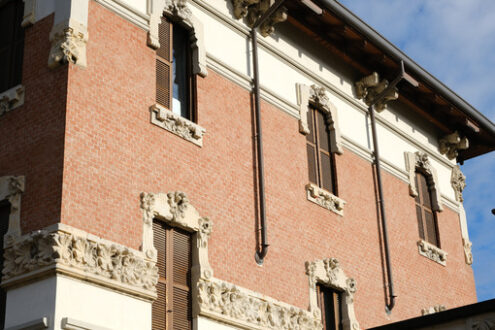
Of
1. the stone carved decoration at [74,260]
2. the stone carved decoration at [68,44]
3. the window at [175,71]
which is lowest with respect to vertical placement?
the stone carved decoration at [74,260]

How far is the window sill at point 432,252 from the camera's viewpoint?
2108 cm

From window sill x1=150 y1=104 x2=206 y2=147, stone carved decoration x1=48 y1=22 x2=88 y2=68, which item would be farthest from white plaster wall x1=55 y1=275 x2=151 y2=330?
stone carved decoration x1=48 y1=22 x2=88 y2=68

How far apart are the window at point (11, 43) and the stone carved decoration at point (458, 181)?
13.4 meters

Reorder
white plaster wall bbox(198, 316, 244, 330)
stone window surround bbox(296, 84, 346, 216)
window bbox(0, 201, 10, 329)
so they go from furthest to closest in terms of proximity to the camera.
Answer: stone window surround bbox(296, 84, 346, 216), white plaster wall bbox(198, 316, 244, 330), window bbox(0, 201, 10, 329)

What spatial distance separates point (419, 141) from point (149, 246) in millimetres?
11277

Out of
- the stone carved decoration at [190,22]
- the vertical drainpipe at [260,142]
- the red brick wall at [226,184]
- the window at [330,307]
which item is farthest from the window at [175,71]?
the window at [330,307]

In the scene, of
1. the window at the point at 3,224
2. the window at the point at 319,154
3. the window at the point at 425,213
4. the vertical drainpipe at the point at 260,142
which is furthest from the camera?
the window at the point at 425,213

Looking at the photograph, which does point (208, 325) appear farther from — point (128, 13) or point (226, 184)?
point (128, 13)

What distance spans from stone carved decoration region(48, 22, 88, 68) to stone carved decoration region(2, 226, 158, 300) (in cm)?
288

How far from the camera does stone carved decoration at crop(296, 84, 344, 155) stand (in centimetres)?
1880

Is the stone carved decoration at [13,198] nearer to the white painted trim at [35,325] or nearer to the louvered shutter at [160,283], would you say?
the white painted trim at [35,325]

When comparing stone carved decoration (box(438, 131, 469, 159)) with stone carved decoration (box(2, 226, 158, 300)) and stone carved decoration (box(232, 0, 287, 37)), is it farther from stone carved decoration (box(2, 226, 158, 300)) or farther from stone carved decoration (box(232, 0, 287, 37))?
stone carved decoration (box(2, 226, 158, 300))

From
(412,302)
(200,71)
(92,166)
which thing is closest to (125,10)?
(200,71)

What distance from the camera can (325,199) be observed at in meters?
18.3
